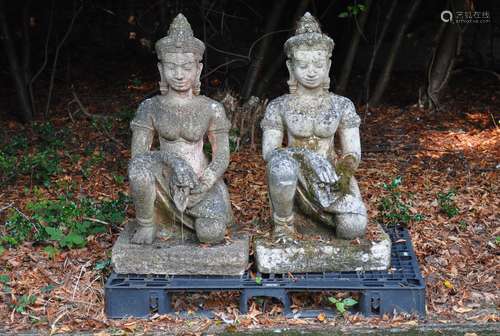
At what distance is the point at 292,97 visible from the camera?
5.41 metres

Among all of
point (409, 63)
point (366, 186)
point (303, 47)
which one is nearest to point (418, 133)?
point (366, 186)

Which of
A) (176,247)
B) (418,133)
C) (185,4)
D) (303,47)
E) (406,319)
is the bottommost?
(406,319)

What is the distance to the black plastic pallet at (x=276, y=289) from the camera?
4.90 m

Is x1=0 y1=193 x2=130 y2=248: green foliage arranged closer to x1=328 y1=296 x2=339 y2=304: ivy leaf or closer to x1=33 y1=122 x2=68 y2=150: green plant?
x1=33 y1=122 x2=68 y2=150: green plant

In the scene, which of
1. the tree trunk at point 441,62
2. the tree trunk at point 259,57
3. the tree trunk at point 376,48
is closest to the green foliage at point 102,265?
the tree trunk at point 259,57

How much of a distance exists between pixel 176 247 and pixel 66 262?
1084 millimetres

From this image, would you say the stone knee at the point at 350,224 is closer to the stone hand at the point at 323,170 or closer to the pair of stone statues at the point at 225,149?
the pair of stone statues at the point at 225,149

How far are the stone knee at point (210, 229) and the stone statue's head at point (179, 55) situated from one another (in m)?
0.98

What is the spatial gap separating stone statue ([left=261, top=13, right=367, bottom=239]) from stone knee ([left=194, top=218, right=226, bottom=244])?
393 mm

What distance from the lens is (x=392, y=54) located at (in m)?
9.38

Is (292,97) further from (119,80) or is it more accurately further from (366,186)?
(119,80)

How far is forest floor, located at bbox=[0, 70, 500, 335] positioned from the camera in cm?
501

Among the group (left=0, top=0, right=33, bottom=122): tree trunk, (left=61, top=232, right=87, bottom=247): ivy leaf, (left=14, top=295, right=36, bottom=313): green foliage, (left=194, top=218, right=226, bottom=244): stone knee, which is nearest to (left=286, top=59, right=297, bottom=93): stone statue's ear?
(left=194, top=218, right=226, bottom=244): stone knee

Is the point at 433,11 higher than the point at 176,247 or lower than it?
higher
